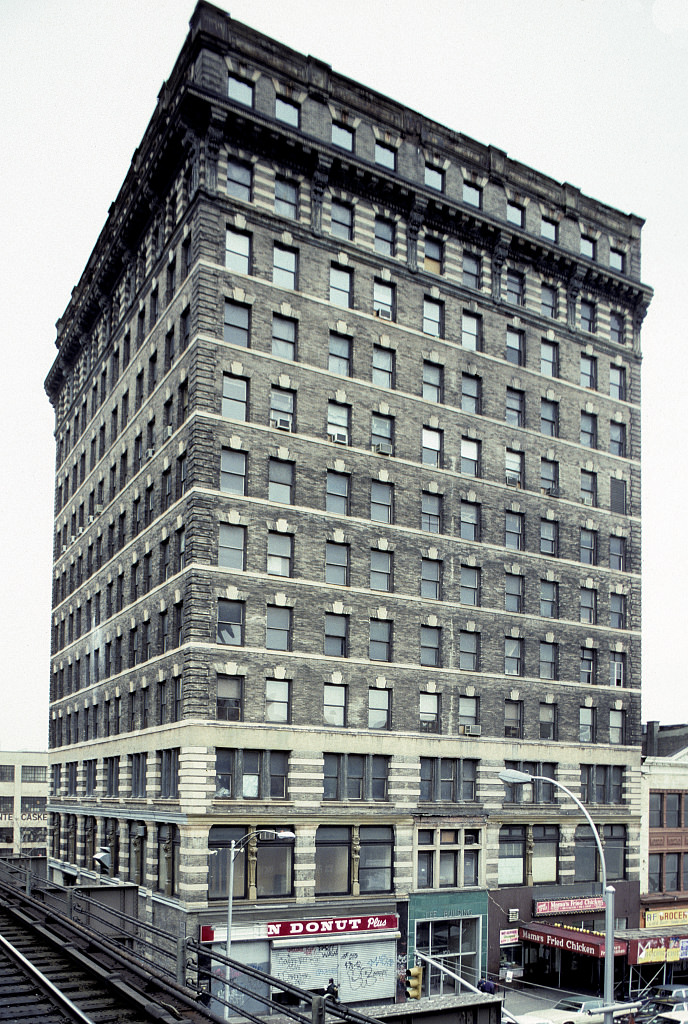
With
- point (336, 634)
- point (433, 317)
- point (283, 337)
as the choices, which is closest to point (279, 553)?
point (336, 634)

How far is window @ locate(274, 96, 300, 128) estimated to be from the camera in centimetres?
4612

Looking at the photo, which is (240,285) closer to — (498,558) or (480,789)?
(498,558)

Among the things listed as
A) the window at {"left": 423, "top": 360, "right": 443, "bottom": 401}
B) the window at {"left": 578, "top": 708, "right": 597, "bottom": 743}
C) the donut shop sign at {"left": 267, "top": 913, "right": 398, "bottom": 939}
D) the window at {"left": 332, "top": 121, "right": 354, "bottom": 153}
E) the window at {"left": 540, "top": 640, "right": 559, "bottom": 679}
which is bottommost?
the donut shop sign at {"left": 267, "top": 913, "right": 398, "bottom": 939}

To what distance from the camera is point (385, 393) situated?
159ft

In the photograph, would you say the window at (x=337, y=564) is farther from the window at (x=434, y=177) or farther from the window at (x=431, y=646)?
the window at (x=434, y=177)

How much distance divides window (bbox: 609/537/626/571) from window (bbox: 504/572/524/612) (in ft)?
23.4

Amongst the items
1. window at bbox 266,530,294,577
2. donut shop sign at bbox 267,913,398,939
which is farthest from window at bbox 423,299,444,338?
donut shop sign at bbox 267,913,398,939

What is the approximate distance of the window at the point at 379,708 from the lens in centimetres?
4531

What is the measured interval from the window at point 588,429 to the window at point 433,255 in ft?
40.2

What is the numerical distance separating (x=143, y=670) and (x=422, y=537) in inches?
579

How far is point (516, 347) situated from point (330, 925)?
101 ft

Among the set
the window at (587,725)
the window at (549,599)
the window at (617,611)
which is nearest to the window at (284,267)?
the window at (549,599)

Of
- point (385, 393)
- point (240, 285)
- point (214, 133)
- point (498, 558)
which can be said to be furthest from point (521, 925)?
point (214, 133)

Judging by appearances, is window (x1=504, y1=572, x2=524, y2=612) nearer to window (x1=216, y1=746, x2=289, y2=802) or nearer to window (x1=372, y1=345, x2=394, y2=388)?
window (x1=372, y1=345, x2=394, y2=388)
